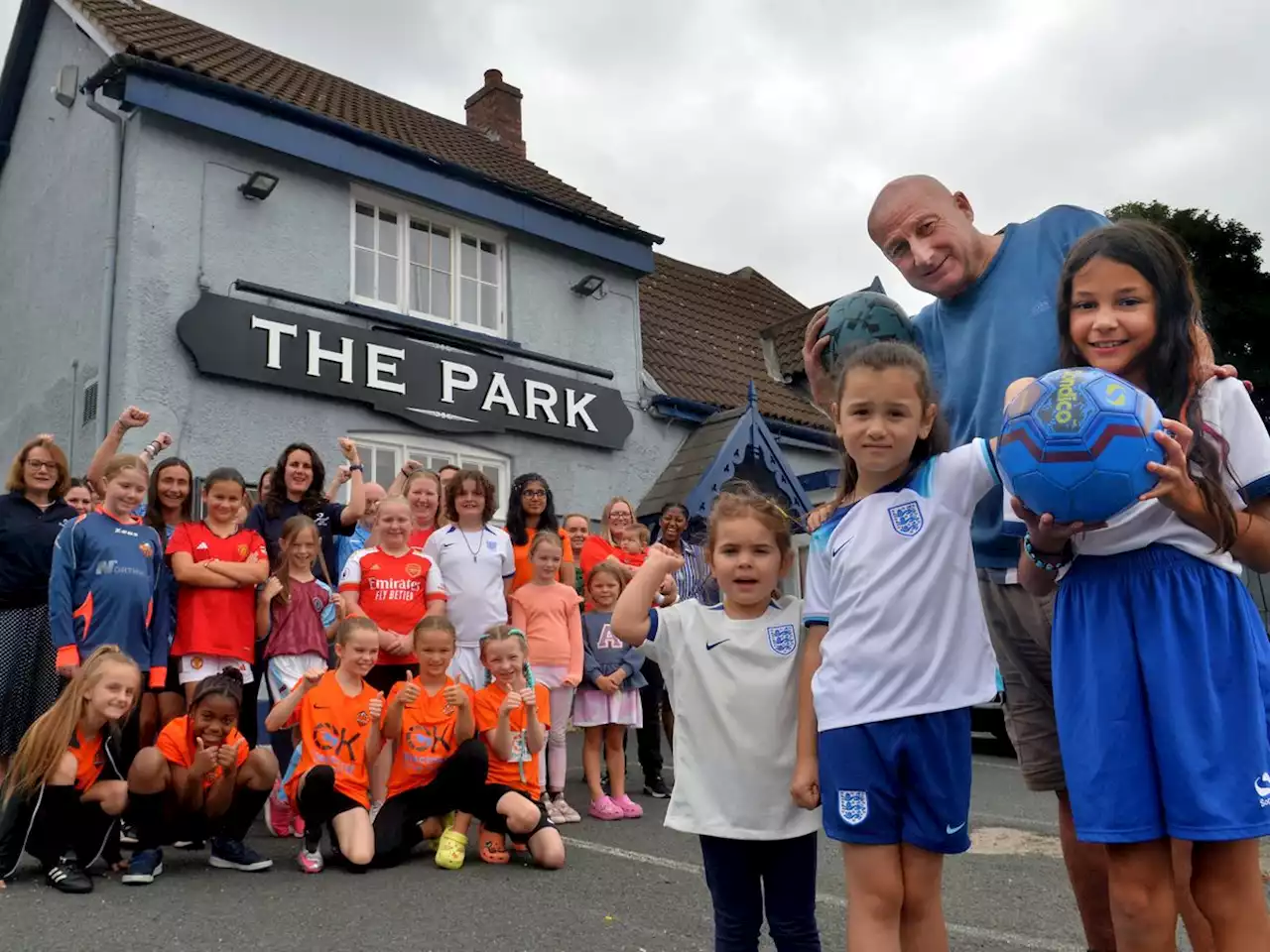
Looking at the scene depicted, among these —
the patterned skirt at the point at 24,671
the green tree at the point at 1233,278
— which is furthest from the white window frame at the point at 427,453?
the green tree at the point at 1233,278

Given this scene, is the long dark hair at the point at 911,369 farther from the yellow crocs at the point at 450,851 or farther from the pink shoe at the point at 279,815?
the pink shoe at the point at 279,815

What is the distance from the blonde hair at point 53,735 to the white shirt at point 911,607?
352 cm

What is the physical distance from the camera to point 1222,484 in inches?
82.4

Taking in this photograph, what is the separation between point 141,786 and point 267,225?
21.6 ft

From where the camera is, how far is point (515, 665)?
5.12 m

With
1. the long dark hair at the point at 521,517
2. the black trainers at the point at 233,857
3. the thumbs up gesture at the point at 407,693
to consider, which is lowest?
the black trainers at the point at 233,857

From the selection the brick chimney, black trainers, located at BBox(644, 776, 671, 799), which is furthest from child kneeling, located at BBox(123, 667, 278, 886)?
the brick chimney

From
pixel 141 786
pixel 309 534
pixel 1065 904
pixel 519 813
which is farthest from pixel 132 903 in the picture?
pixel 1065 904

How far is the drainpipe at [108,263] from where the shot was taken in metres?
8.78

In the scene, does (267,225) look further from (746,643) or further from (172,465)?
(746,643)

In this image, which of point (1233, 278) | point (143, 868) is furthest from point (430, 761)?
point (1233, 278)

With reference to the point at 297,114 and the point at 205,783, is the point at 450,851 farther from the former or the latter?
the point at 297,114

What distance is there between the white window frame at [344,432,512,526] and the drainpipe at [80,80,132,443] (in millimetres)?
2163

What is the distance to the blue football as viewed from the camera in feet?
6.43
